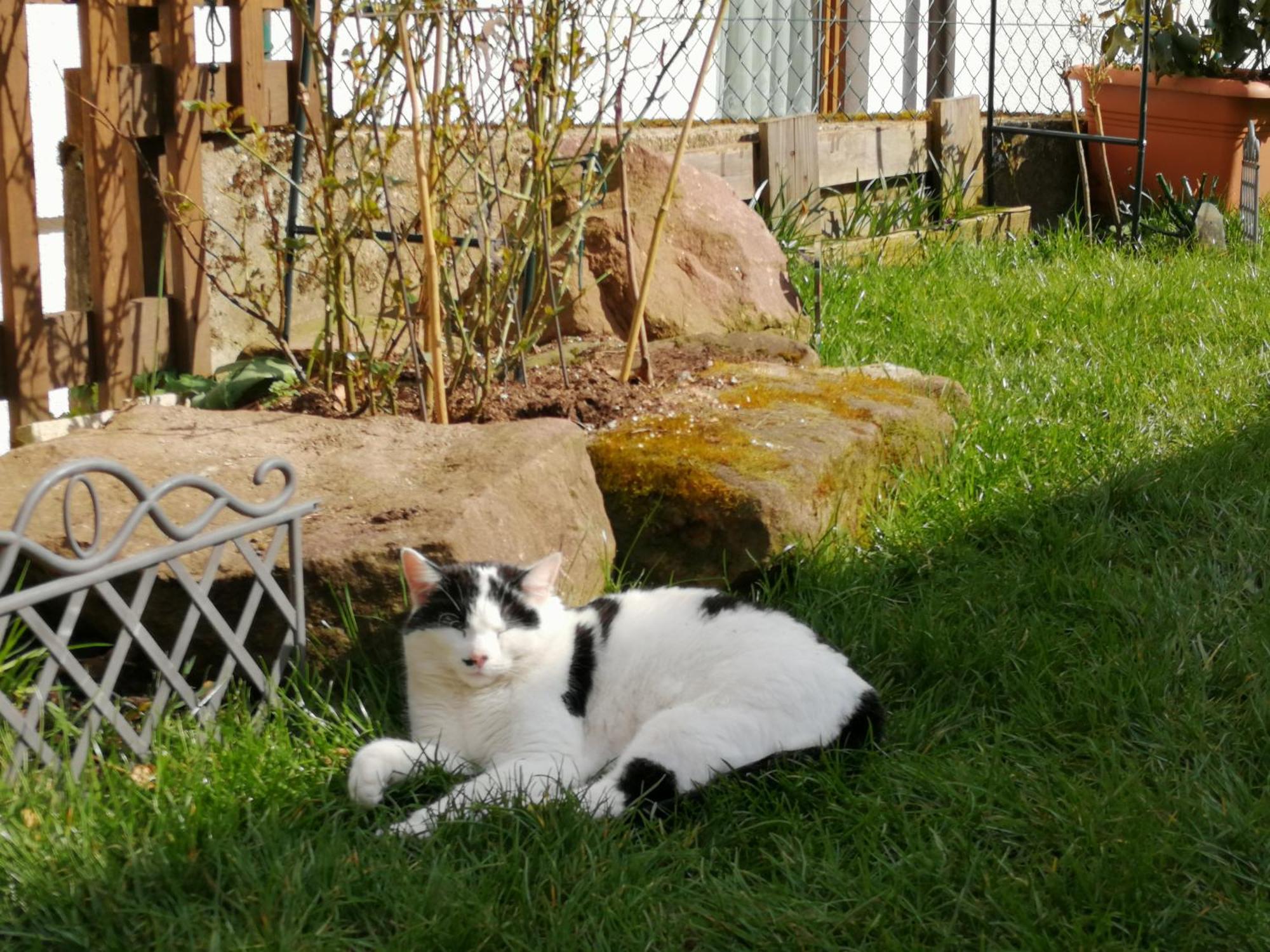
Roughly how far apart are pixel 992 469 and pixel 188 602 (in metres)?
2.34

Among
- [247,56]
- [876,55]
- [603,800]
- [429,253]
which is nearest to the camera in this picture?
[603,800]

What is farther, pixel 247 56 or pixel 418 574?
pixel 247 56

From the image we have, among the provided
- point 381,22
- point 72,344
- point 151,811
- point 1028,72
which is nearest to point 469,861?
point 151,811

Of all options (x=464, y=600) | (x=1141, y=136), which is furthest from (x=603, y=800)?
(x=1141, y=136)

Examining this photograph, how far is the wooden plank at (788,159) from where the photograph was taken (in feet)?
22.2

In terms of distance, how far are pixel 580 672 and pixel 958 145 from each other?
620 cm

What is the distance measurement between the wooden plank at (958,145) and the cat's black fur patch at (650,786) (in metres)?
6.14

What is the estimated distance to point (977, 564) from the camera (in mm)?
3529

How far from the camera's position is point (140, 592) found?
2523 mm

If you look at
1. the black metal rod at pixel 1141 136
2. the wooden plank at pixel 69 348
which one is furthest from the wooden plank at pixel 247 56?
the black metal rod at pixel 1141 136

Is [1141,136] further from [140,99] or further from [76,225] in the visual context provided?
[76,225]

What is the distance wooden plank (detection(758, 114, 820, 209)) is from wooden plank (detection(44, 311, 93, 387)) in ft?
11.9

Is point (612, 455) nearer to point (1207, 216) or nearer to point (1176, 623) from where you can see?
point (1176, 623)

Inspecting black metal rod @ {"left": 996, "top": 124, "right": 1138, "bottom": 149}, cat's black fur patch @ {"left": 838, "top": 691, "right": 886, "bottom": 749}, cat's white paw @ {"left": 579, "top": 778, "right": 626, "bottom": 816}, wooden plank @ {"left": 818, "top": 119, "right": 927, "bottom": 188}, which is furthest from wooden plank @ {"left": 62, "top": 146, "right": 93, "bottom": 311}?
black metal rod @ {"left": 996, "top": 124, "right": 1138, "bottom": 149}
